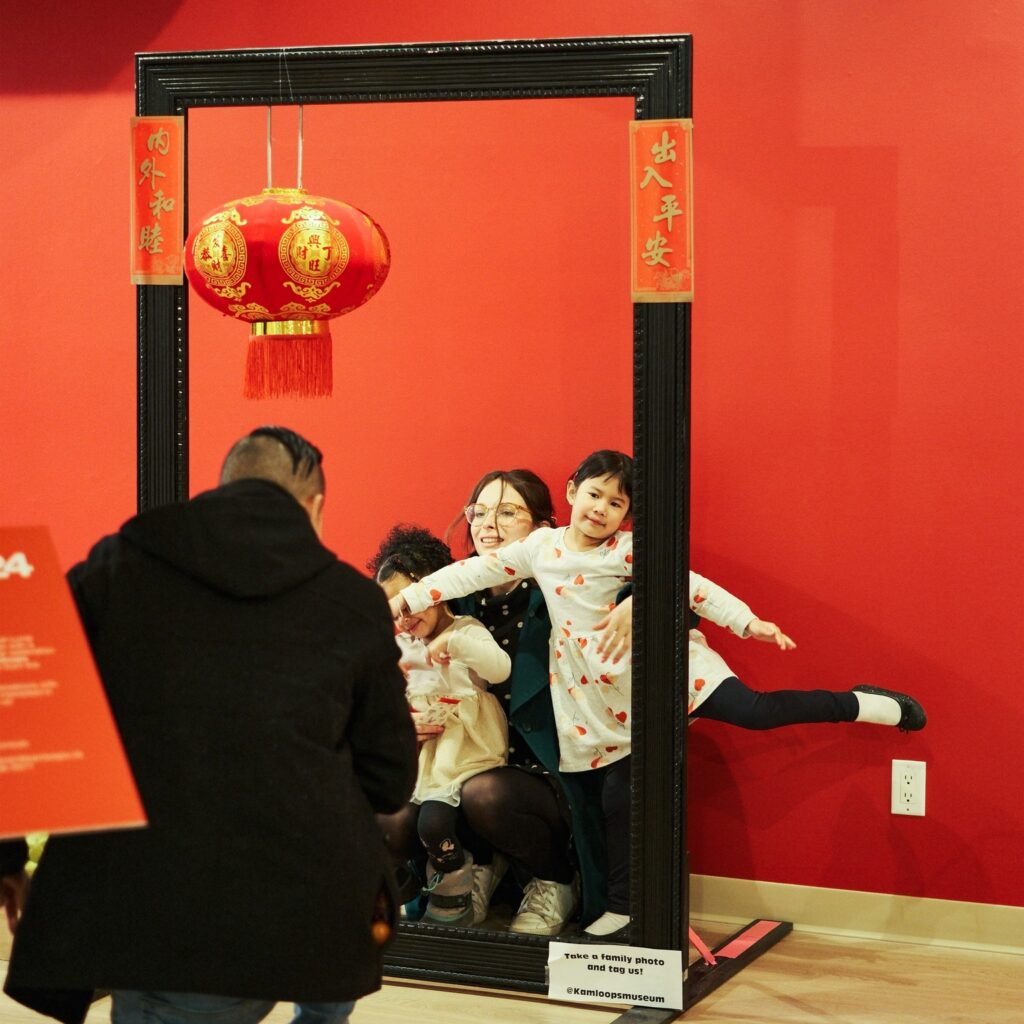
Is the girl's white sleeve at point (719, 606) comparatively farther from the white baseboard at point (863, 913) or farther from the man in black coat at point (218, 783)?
the man in black coat at point (218, 783)

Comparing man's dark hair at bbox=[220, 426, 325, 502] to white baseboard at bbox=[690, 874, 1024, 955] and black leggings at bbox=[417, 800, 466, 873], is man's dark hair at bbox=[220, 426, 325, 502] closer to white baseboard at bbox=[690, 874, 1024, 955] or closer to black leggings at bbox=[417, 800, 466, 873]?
black leggings at bbox=[417, 800, 466, 873]

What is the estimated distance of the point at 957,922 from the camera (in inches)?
131

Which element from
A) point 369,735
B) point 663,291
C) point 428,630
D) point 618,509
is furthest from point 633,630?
point 369,735

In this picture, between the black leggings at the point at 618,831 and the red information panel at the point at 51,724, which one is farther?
the black leggings at the point at 618,831

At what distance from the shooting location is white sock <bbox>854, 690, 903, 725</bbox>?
321 cm

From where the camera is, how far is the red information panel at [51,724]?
57.7 inches

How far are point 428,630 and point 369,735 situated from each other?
50.9 inches

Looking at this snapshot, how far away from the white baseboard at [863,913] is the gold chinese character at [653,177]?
1656 millimetres

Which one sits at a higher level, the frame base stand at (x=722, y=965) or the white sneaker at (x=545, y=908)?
the white sneaker at (x=545, y=908)

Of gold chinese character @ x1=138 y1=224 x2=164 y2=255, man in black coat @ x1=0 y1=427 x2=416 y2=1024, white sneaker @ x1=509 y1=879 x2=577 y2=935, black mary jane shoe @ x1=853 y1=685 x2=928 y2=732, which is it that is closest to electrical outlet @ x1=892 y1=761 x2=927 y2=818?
black mary jane shoe @ x1=853 y1=685 x2=928 y2=732

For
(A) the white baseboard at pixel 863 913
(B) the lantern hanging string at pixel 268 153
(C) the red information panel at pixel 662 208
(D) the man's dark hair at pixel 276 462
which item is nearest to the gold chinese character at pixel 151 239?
(B) the lantern hanging string at pixel 268 153

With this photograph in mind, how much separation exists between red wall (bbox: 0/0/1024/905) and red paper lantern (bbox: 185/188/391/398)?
1.52 feet

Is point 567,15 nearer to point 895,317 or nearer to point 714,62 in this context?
point 714,62

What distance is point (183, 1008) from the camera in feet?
5.97
